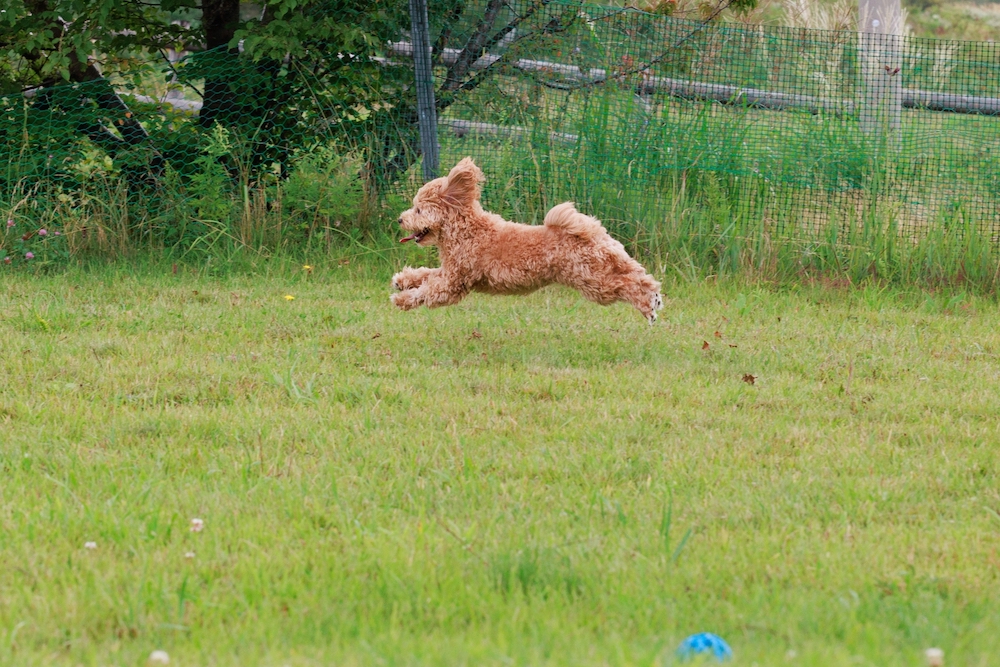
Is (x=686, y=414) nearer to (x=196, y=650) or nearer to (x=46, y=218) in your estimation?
(x=196, y=650)

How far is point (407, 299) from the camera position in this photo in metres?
5.92

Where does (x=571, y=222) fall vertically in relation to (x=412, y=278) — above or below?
above

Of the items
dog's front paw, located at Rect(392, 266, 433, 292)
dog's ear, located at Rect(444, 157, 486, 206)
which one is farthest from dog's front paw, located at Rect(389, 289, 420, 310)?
dog's ear, located at Rect(444, 157, 486, 206)

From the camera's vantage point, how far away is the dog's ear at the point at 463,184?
5.81 metres

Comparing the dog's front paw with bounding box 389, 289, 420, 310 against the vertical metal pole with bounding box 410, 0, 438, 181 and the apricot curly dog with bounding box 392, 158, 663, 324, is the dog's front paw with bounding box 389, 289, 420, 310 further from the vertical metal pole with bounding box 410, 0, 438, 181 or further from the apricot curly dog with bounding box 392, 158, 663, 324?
the vertical metal pole with bounding box 410, 0, 438, 181

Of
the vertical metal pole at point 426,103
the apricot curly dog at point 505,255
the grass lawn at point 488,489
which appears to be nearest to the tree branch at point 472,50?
the vertical metal pole at point 426,103

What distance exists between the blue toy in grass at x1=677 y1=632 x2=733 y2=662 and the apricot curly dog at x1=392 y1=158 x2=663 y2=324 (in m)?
3.24

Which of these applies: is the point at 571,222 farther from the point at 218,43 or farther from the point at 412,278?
the point at 218,43

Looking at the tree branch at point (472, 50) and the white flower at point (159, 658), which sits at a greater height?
the tree branch at point (472, 50)

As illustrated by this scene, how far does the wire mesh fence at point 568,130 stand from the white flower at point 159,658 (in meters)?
5.85

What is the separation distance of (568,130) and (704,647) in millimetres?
6269

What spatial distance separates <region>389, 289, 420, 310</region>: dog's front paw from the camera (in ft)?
19.4

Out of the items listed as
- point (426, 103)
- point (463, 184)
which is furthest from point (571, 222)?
point (426, 103)

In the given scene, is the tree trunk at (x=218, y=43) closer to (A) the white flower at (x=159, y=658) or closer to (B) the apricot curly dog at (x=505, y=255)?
(B) the apricot curly dog at (x=505, y=255)
